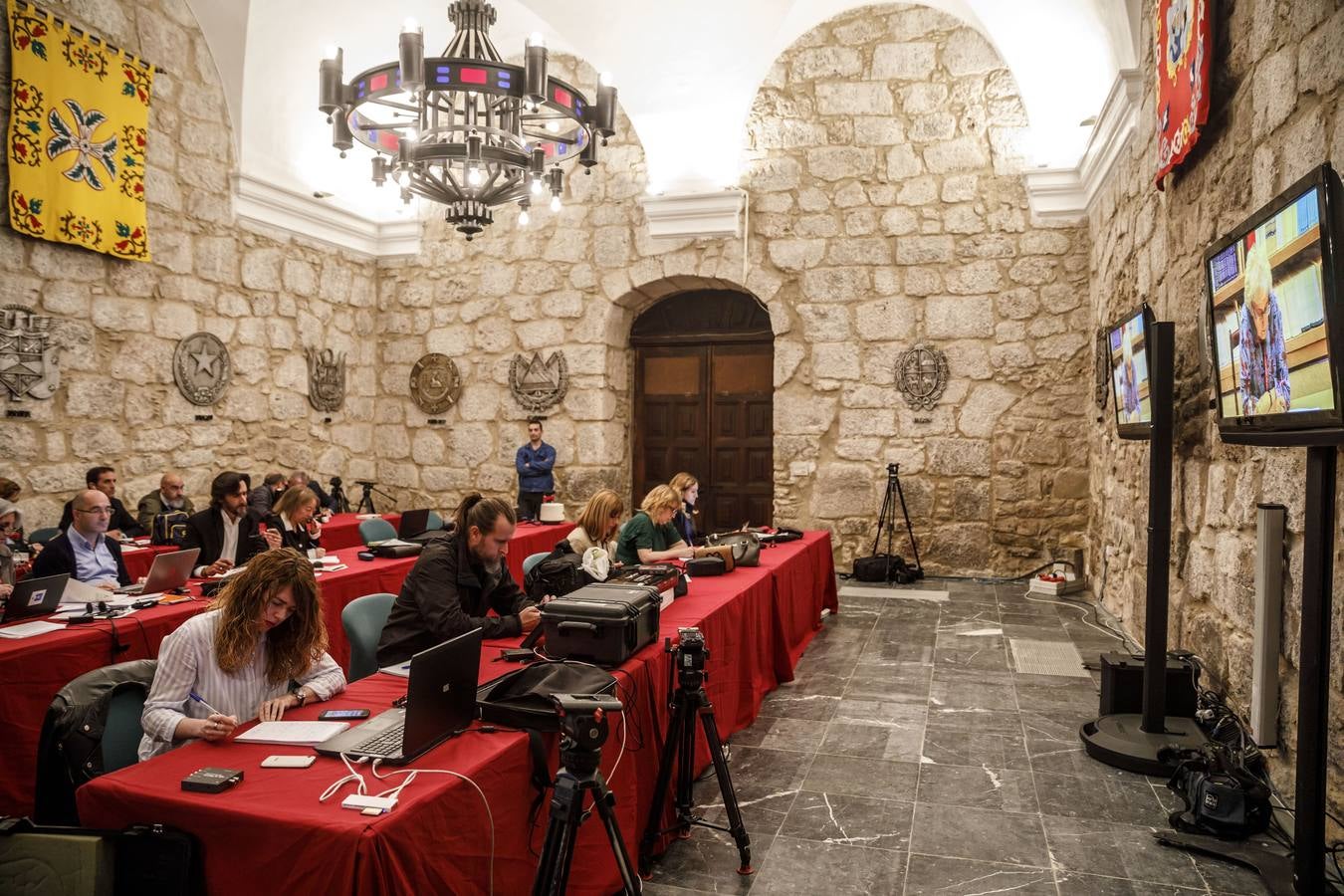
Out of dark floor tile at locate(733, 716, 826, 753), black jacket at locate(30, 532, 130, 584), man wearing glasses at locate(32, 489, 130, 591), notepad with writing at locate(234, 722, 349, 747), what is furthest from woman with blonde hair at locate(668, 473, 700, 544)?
notepad with writing at locate(234, 722, 349, 747)

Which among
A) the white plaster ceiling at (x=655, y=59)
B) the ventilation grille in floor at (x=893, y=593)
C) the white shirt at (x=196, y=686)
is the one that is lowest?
the ventilation grille in floor at (x=893, y=593)

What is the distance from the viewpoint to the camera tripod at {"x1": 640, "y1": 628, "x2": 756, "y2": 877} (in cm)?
267

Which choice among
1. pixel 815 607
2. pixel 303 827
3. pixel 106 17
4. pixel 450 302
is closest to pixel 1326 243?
pixel 303 827

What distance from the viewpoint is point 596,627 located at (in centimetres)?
268

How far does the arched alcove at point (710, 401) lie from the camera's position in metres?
8.84

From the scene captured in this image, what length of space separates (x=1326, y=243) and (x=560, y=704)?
212 cm

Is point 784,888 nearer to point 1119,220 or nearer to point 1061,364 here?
point 1119,220

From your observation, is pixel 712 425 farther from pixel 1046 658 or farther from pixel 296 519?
pixel 296 519

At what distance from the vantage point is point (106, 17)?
6.52 m

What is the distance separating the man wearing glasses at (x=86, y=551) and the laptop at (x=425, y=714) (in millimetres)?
2710

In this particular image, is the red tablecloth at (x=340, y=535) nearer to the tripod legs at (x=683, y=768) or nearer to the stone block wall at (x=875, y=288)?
the stone block wall at (x=875, y=288)

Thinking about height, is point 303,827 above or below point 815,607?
above

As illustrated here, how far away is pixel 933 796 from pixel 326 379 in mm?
7507

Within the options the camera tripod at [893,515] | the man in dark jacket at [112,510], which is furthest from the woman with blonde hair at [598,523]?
the camera tripod at [893,515]
